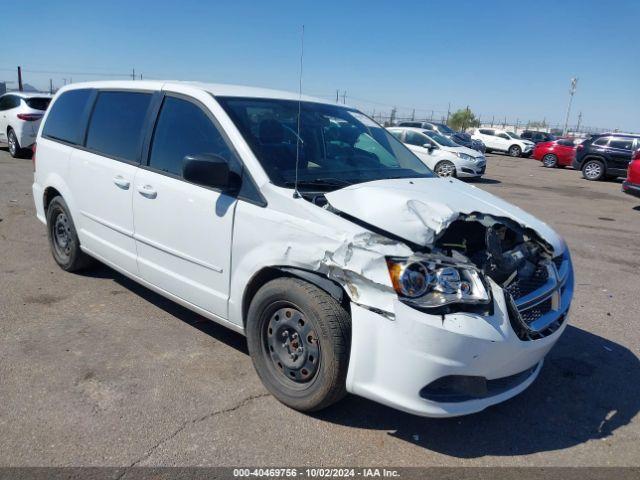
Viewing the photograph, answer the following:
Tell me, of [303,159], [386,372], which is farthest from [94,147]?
[386,372]

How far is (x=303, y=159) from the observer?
144 inches

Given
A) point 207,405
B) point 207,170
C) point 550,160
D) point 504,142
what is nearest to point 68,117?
point 207,170

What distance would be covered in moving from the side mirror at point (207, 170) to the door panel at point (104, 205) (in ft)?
3.65

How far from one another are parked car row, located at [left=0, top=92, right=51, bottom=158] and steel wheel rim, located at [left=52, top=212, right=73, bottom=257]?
9944 millimetres

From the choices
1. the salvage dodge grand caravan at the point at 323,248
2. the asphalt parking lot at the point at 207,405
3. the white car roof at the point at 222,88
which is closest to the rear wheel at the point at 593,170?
the asphalt parking lot at the point at 207,405

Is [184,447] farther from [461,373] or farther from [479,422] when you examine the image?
[479,422]

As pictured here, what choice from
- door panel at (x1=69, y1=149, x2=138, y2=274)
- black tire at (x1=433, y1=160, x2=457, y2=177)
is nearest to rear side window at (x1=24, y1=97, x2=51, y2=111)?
door panel at (x1=69, y1=149, x2=138, y2=274)

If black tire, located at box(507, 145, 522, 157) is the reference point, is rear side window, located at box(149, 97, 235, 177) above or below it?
above

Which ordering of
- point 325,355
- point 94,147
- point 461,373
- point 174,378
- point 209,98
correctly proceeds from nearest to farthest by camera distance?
point 461,373, point 325,355, point 174,378, point 209,98, point 94,147

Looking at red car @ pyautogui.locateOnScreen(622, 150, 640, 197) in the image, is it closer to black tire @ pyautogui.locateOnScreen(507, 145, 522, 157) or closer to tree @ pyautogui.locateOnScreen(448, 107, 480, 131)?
black tire @ pyautogui.locateOnScreen(507, 145, 522, 157)

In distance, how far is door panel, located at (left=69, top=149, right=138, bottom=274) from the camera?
4.26 metres

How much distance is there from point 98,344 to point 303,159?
6.72 feet

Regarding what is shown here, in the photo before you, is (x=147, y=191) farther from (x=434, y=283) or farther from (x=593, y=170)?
(x=593, y=170)

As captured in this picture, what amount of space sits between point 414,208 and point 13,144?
582 inches
